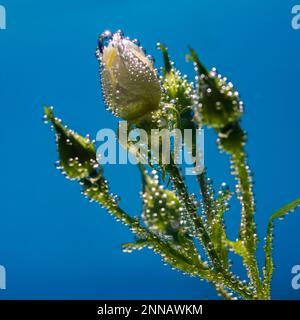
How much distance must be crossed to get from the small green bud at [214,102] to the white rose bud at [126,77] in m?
0.12

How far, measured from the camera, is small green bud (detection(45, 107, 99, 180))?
0.44 meters

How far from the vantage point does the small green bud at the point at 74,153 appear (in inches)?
17.3

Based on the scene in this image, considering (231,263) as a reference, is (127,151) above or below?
above

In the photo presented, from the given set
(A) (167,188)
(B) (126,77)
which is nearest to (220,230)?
(A) (167,188)

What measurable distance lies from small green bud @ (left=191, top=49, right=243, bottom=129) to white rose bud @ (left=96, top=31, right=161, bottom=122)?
0.12 meters

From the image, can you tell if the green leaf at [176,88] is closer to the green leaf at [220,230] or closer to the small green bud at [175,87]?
the small green bud at [175,87]

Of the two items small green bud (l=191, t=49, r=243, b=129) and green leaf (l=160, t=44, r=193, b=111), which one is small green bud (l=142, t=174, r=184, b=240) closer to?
small green bud (l=191, t=49, r=243, b=129)

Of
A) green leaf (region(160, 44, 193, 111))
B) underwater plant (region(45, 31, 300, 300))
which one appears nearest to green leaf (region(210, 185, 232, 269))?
underwater plant (region(45, 31, 300, 300))

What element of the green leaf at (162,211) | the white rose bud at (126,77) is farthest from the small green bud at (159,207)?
the white rose bud at (126,77)

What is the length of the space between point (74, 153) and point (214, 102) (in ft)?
0.53

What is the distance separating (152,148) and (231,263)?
15 centimetres
